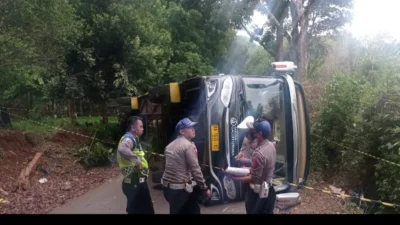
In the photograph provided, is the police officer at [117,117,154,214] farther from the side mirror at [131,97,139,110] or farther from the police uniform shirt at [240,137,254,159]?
the side mirror at [131,97,139,110]

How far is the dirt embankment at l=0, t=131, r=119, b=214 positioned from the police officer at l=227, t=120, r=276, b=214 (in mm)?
3330

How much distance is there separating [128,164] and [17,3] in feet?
20.3

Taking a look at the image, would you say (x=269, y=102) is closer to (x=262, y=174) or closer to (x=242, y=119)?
(x=242, y=119)

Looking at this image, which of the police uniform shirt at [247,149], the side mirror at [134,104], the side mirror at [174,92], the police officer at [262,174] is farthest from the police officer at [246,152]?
the side mirror at [134,104]

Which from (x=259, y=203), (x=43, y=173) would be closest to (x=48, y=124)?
(x=43, y=173)

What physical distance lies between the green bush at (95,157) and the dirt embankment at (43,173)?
0.76ft

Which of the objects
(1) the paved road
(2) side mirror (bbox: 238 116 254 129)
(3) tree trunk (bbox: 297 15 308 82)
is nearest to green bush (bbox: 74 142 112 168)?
(1) the paved road

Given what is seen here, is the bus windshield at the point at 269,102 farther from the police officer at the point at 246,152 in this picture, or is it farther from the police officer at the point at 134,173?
the police officer at the point at 134,173

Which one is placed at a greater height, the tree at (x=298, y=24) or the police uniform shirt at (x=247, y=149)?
the tree at (x=298, y=24)

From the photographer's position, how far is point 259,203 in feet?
14.7

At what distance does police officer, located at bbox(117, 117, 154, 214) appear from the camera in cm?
486

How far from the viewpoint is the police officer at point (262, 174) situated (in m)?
4.39

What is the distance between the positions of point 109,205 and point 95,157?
5.30 metres
